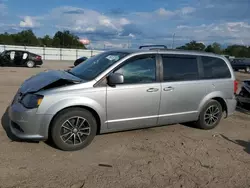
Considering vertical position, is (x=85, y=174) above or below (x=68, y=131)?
below

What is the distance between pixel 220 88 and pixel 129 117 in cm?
240

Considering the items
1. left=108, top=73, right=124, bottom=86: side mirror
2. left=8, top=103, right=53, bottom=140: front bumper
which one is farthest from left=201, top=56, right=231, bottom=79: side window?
left=8, top=103, right=53, bottom=140: front bumper

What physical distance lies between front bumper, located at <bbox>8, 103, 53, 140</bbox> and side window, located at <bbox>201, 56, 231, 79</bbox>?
11.5 ft

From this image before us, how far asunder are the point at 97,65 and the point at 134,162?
6.40 feet

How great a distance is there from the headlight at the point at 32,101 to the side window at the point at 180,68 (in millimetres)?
2405

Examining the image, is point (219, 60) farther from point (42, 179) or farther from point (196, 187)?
point (42, 179)

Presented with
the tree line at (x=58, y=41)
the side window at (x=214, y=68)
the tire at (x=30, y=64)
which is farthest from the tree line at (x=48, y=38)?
the side window at (x=214, y=68)

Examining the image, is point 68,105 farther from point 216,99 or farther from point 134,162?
point 216,99

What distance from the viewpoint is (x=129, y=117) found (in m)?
4.80

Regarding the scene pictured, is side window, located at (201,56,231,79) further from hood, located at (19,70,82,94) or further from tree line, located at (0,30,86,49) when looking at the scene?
tree line, located at (0,30,86,49)

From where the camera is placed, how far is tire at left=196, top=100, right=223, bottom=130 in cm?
578

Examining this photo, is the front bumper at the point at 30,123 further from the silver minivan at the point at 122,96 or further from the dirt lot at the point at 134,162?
the dirt lot at the point at 134,162

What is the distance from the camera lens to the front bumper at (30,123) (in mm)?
4062

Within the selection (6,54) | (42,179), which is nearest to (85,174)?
(42,179)
